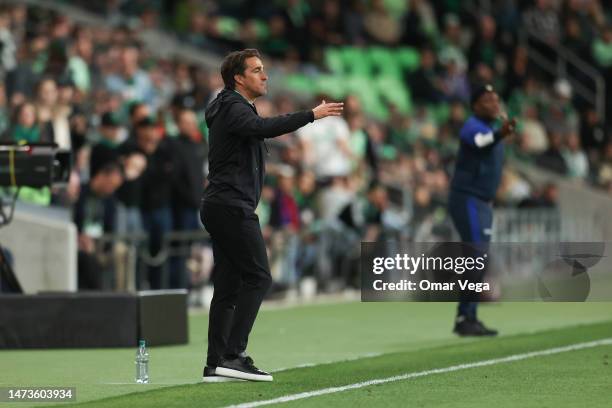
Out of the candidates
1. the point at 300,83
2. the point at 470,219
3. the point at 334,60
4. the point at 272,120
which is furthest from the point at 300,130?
the point at 272,120

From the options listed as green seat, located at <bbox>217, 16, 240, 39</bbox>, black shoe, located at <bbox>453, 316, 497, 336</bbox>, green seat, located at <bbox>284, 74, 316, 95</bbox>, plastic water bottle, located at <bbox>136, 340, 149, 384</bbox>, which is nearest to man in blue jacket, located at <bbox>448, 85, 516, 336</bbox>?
black shoe, located at <bbox>453, 316, 497, 336</bbox>

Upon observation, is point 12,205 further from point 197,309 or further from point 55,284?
point 197,309

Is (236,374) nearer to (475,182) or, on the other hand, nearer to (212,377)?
(212,377)

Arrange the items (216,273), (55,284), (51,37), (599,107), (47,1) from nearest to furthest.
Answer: (216,273)
(55,284)
(51,37)
(47,1)
(599,107)

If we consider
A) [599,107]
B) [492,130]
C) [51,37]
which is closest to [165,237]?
[51,37]

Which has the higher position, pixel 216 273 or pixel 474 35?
pixel 474 35

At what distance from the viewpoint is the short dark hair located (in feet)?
38.2

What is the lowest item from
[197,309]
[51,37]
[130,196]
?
[197,309]

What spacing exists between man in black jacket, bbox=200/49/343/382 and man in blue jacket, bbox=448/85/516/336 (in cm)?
461

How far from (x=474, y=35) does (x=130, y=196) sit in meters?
14.7

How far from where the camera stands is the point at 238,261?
11.6 meters

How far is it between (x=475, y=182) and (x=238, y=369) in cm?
520

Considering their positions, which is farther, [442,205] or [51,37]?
[442,205]

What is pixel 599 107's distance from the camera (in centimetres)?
3434
